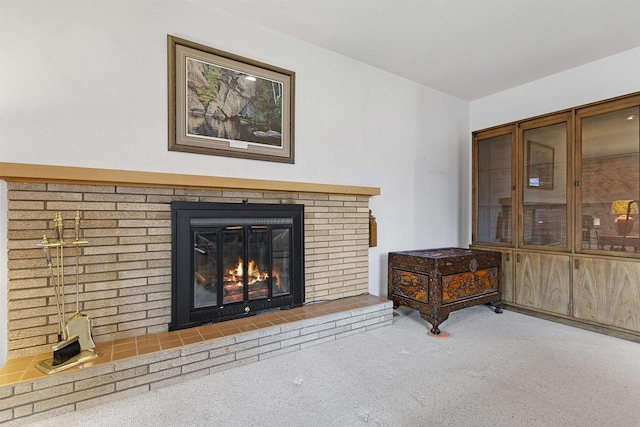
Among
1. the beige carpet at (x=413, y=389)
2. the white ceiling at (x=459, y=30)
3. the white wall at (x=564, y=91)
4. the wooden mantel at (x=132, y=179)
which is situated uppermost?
the white ceiling at (x=459, y=30)

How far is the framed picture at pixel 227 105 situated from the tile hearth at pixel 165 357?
4.15ft

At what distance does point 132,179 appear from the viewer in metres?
1.94

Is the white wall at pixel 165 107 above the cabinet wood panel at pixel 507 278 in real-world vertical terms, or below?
above

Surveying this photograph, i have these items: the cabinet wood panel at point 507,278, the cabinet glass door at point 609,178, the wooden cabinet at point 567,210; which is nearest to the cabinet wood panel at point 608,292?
the wooden cabinet at point 567,210

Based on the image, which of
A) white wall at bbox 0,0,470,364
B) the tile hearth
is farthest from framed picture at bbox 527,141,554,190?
the tile hearth

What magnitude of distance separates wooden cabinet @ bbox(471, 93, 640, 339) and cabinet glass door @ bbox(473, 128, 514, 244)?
0.4 inches

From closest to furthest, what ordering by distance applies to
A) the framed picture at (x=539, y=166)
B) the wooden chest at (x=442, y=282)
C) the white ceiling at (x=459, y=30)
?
the white ceiling at (x=459, y=30), the wooden chest at (x=442, y=282), the framed picture at (x=539, y=166)

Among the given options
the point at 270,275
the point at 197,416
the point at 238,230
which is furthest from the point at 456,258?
the point at 197,416

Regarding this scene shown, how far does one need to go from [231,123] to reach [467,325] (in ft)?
8.86

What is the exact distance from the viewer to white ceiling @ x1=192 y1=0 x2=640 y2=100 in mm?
2232

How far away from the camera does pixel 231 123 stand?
7.84 feet

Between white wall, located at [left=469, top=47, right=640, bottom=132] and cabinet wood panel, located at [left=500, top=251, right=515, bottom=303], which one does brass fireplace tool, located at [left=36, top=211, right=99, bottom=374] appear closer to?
cabinet wood panel, located at [left=500, top=251, right=515, bottom=303]

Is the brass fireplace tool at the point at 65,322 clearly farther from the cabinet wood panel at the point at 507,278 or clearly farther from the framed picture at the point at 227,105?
the cabinet wood panel at the point at 507,278

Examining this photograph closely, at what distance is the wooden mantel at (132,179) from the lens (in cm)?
167
